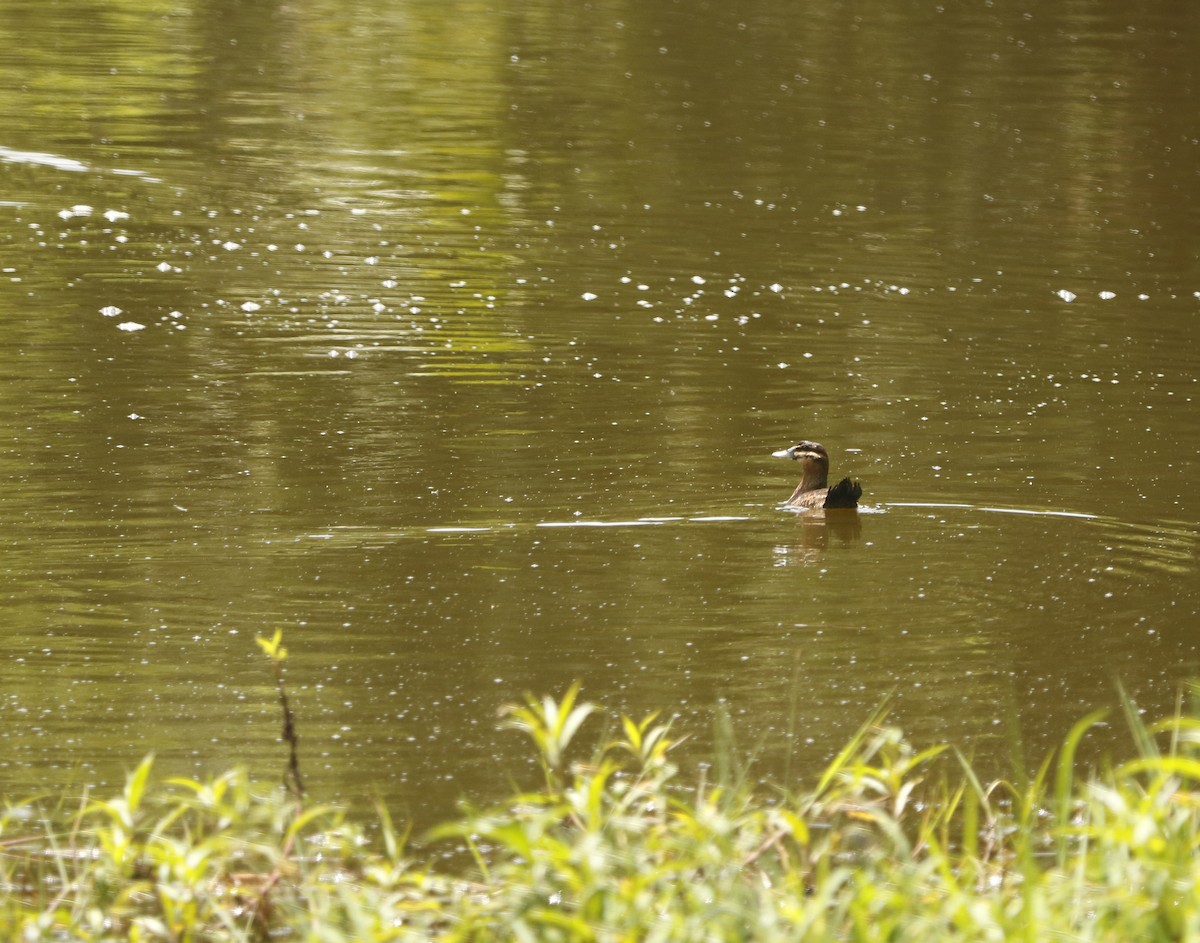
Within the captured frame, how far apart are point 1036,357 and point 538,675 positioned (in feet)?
21.6

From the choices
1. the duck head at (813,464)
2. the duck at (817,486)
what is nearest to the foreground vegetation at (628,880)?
the duck at (817,486)

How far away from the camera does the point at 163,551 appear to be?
849cm

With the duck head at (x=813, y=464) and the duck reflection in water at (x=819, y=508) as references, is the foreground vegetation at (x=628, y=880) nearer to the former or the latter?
the duck reflection in water at (x=819, y=508)

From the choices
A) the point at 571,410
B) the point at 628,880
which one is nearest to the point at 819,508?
the point at 571,410

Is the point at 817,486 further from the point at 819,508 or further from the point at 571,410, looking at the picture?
Answer: the point at 571,410

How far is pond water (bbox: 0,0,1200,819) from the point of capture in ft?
23.3

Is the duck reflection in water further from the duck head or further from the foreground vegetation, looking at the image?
the foreground vegetation

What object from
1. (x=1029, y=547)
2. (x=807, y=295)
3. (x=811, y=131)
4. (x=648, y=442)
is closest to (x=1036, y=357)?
(x=807, y=295)

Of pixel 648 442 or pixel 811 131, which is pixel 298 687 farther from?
pixel 811 131

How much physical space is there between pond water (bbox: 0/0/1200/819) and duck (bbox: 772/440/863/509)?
139mm

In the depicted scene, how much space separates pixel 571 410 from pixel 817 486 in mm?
2129

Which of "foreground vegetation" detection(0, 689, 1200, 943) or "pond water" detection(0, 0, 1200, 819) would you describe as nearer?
"foreground vegetation" detection(0, 689, 1200, 943)

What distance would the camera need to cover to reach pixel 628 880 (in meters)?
4.51

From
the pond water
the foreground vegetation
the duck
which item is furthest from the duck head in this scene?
the foreground vegetation
